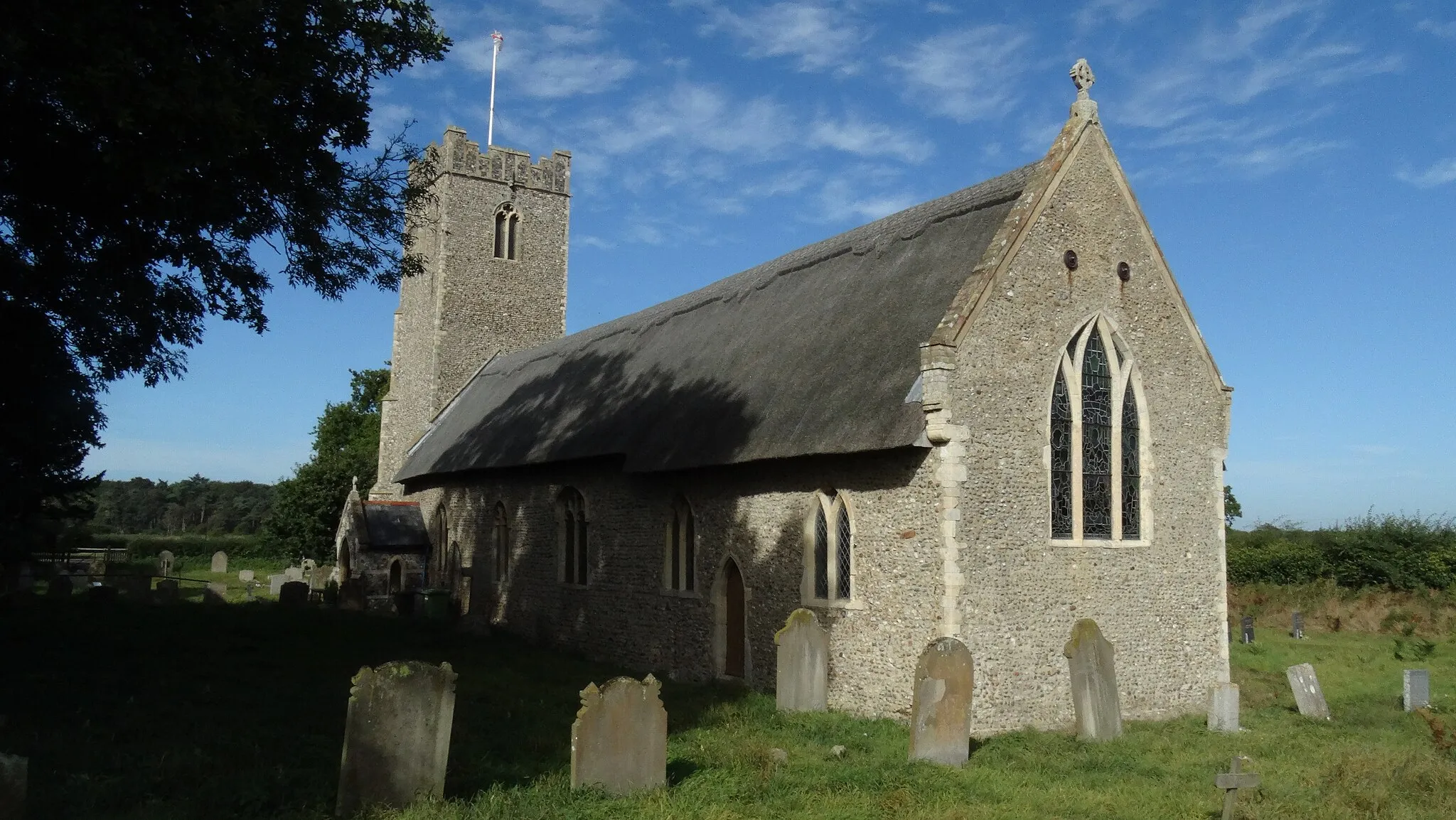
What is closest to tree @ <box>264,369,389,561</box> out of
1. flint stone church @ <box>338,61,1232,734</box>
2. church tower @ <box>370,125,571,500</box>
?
church tower @ <box>370,125,571,500</box>

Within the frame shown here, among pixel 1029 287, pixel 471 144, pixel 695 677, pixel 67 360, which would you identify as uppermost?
pixel 471 144

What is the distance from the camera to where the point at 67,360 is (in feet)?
41.2

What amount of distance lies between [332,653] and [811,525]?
332 inches

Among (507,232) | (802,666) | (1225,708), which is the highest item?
(507,232)

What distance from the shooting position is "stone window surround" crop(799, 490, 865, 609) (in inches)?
550

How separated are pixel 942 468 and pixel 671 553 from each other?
622 cm

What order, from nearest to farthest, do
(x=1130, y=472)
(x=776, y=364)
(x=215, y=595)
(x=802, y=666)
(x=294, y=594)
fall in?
(x=802, y=666), (x=1130, y=472), (x=776, y=364), (x=294, y=594), (x=215, y=595)

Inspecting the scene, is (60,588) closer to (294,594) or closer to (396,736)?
(294,594)

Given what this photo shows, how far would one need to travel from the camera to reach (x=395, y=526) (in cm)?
2881

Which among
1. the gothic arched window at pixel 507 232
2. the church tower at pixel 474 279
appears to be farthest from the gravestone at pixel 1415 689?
the gothic arched window at pixel 507 232

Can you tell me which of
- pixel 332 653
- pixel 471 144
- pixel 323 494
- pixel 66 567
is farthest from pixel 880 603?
pixel 323 494

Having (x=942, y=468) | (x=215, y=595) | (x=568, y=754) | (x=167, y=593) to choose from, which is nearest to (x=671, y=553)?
(x=942, y=468)

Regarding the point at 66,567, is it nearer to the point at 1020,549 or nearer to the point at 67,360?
the point at 67,360

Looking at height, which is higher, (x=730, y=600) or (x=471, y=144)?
(x=471, y=144)
